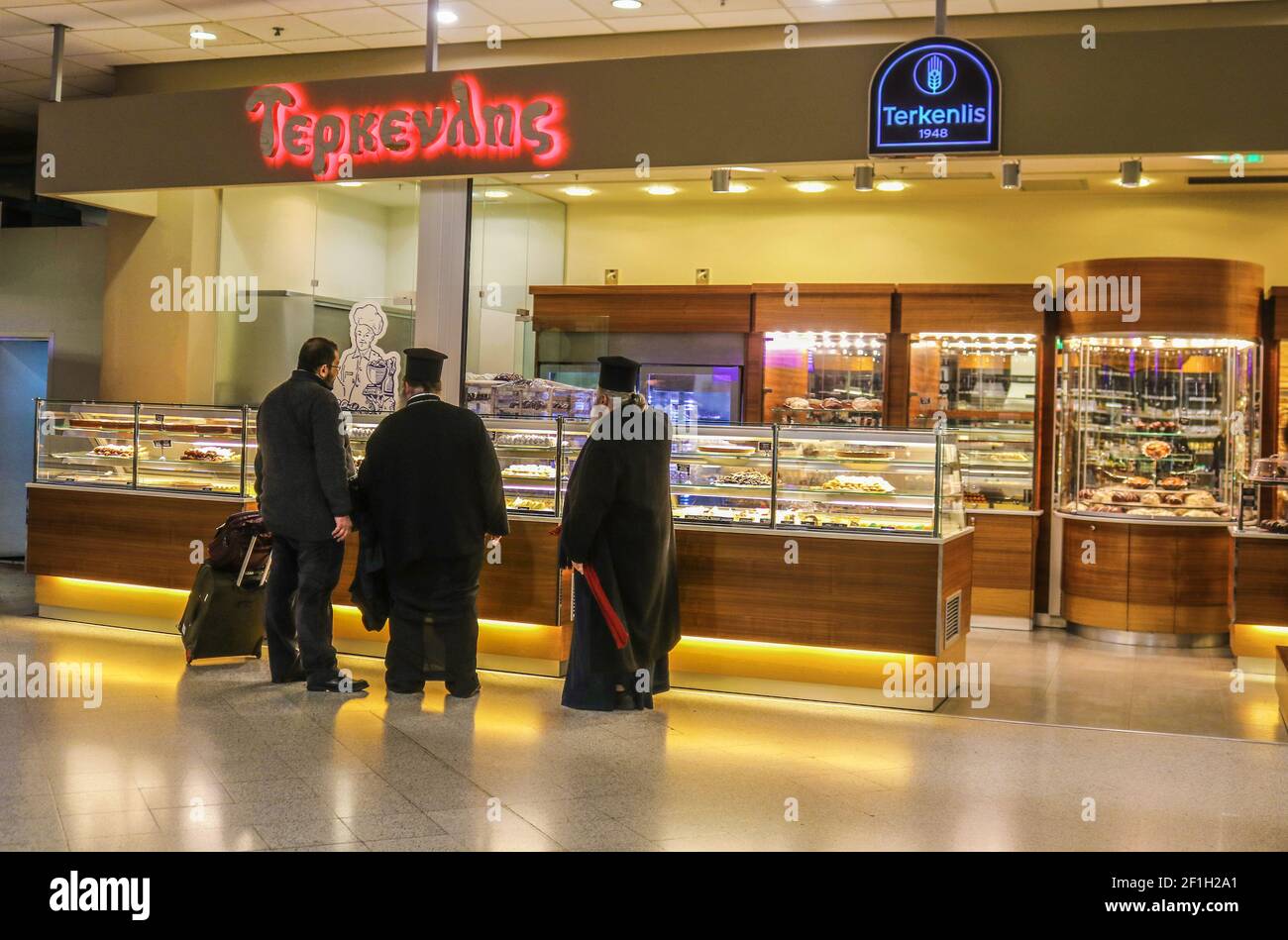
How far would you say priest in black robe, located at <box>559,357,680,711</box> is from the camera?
6.04 metres

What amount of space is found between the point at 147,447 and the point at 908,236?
5.93 m

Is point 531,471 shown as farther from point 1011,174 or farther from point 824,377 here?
point 824,377

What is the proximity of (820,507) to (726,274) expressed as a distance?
4.49m

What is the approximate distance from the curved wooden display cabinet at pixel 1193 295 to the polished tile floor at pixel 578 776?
339 cm

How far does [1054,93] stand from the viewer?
245 inches

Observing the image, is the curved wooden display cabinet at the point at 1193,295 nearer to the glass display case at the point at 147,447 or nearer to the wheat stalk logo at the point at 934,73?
the wheat stalk logo at the point at 934,73

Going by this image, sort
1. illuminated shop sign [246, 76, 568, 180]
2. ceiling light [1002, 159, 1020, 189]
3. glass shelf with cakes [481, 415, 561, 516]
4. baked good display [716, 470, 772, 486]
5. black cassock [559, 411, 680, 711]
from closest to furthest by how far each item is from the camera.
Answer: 1. black cassock [559, 411, 680, 711]
2. ceiling light [1002, 159, 1020, 189]
3. baked good display [716, 470, 772, 486]
4. glass shelf with cakes [481, 415, 561, 516]
5. illuminated shop sign [246, 76, 568, 180]

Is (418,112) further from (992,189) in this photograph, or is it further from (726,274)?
(992,189)

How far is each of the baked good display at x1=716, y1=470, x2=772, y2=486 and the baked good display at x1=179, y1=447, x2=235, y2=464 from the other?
3.14 metres

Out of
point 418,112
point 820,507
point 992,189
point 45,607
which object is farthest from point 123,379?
point 992,189

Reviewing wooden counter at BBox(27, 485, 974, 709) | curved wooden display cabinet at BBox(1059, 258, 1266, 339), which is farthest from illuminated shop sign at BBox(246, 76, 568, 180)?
curved wooden display cabinet at BBox(1059, 258, 1266, 339)

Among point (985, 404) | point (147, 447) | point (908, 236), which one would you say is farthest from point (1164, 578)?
point (147, 447)

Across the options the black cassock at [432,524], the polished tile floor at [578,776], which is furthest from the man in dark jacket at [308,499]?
the polished tile floor at [578,776]

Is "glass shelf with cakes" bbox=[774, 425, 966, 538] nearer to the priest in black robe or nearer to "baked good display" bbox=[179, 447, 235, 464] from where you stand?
the priest in black robe
